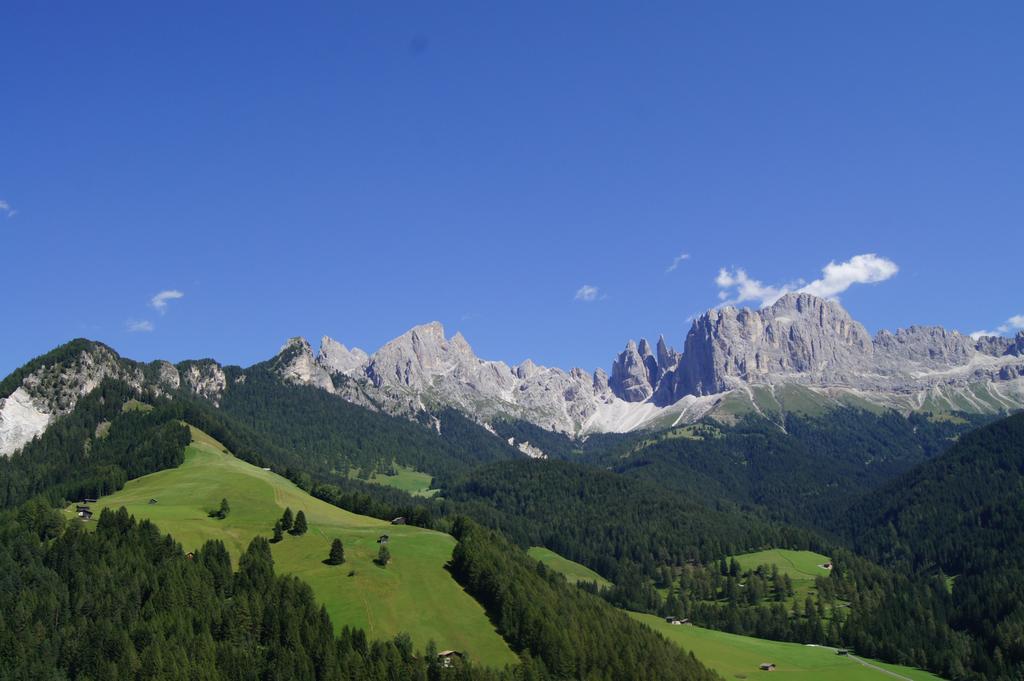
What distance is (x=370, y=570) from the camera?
522 feet

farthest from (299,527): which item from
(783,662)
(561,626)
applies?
(783,662)

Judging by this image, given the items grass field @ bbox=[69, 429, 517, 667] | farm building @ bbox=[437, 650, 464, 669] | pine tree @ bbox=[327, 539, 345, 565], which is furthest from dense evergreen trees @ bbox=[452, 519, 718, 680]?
pine tree @ bbox=[327, 539, 345, 565]

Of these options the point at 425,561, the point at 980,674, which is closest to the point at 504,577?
the point at 425,561

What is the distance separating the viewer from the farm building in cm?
12875

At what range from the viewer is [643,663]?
142875 millimetres

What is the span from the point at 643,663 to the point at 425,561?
48522mm

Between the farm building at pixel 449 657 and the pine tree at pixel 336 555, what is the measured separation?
35.0 metres

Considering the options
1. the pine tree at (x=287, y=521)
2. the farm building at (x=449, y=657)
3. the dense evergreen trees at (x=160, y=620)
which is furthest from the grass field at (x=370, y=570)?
the dense evergreen trees at (x=160, y=620)

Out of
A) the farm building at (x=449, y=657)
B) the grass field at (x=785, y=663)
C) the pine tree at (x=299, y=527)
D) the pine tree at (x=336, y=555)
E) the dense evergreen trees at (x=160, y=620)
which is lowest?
the grass field at (x=785, y=663)

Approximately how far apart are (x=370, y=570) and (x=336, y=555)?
7772 mm

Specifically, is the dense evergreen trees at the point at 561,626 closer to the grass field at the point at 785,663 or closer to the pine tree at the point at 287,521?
the grass field at the point at 785,663

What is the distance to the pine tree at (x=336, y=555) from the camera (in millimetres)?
161125

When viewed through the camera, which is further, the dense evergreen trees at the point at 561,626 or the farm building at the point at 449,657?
the dense evergreen trees at the point at 561,626

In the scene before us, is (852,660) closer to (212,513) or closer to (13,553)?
(212,513)
